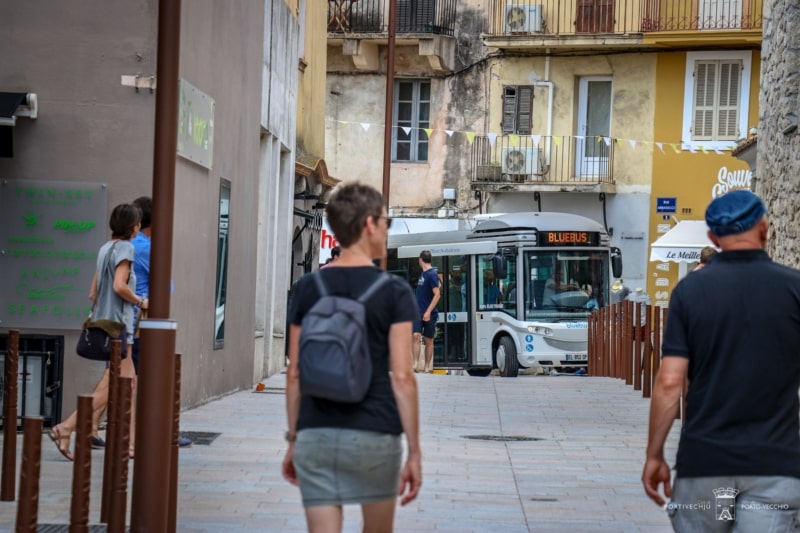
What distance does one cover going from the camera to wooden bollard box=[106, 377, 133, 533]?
6.50m

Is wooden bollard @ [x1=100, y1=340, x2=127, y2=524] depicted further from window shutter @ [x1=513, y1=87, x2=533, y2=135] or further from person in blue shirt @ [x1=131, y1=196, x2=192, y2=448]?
window shutter @ [x1=513, y1=87, x2=533, y2=135]

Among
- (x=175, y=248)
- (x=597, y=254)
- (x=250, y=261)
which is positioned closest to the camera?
(x=175, y=248)

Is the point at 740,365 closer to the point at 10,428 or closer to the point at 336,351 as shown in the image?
the point at 336,351

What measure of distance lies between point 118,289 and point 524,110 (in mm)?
28502

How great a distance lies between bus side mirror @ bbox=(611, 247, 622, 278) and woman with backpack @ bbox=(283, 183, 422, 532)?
2269cm

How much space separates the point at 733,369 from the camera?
15.7 feet

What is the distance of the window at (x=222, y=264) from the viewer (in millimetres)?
15875

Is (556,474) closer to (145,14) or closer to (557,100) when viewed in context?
(145,14)

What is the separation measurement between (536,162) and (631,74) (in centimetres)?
333

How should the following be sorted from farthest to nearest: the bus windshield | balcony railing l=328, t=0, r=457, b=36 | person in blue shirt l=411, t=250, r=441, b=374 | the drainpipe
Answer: balcony railing l=328, t=0, r=457, b=36 < the drainpipe < the bus windshield < person in blue shirt l=411, t=250, r=441, b=374

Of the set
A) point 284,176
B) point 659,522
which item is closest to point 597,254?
point 284,176

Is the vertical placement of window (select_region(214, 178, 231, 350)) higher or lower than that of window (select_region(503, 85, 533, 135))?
lower

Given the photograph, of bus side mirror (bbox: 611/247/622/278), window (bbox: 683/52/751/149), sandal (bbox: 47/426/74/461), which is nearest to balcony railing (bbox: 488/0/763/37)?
window (bbox: 683/52/751/149)

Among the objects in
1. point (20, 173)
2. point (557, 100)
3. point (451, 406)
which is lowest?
point (451, 406)
